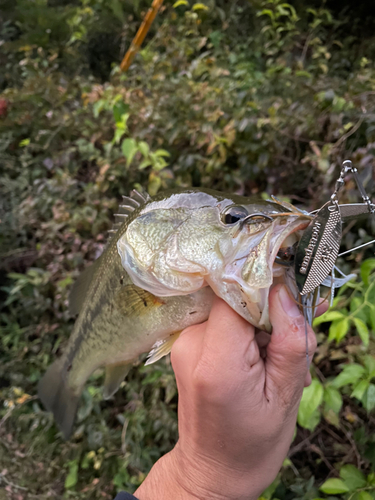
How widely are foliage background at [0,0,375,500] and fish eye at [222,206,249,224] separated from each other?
1.74ft

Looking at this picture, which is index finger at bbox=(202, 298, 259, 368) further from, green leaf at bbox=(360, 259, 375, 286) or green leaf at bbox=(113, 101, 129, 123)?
green leaf at bbox=(113, 101, 129, 123)

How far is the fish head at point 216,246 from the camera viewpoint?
27.6 inches

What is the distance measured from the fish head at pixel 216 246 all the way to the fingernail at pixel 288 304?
0.08ft

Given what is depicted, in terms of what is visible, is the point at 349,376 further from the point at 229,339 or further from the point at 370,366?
the point at 229,339

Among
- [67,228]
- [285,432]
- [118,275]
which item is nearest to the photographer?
Result: [285,432]

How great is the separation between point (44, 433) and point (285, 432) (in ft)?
5.81

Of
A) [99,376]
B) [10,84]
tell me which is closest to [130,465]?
[99,376]

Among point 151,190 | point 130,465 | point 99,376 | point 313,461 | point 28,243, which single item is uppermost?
point 151,190

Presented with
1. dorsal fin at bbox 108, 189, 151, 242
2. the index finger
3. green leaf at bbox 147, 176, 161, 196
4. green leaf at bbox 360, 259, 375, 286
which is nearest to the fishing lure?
the index finger

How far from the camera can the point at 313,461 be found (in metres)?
1.55

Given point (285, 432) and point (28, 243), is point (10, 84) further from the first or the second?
point (285, 432)

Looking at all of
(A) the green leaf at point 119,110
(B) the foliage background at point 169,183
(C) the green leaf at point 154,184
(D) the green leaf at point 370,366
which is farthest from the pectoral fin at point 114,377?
(A) the green leaf at point 119,110

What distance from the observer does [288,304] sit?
729 mm

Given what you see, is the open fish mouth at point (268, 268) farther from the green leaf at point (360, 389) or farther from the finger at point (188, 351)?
the green leaf at point (360, 389)
